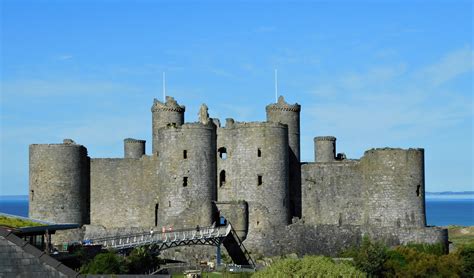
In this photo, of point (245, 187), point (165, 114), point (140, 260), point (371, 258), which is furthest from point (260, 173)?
point (140, 260)

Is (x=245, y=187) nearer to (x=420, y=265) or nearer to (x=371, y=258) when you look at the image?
(x=371, y=258)

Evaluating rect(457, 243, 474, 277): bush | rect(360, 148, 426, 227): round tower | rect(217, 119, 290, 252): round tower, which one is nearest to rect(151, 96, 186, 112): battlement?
rect(217, 119, 290, 252): round tower

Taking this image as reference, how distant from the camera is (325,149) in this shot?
5169cm

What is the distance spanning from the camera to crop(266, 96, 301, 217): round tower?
48875 millimetres

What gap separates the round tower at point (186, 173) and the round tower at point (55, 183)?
5522 mm

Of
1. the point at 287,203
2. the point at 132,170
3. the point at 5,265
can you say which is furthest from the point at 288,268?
the point at 132,170

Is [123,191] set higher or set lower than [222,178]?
lower

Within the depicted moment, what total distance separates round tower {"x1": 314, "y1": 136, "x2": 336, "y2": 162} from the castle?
242cm

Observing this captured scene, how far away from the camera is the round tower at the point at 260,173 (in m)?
46.3

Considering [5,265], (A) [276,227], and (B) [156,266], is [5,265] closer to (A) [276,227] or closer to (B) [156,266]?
(B) [156,266]

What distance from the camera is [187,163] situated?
152 ft

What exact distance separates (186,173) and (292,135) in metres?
6.91

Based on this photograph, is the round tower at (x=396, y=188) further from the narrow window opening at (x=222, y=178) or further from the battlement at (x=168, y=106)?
the battlement at (x=168, y=106)

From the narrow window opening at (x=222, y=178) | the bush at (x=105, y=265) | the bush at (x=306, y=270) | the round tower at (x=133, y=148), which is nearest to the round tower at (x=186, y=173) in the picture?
the narrow window opening at (x=222, y=178)
